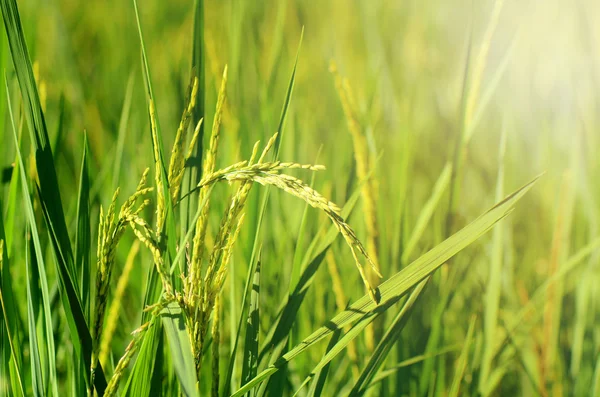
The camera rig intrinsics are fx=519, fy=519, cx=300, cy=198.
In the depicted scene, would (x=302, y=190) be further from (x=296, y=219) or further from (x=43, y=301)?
(x=296, y=219)

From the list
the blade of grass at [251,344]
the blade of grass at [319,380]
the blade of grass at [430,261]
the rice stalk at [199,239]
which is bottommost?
the blade of grass at [319,380]

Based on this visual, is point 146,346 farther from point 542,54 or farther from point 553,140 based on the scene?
point 553,140

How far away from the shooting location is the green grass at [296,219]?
0.48 meters

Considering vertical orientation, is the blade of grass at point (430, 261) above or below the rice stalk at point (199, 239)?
below

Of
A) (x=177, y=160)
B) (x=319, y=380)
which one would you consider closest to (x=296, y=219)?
(x=319, y=380)

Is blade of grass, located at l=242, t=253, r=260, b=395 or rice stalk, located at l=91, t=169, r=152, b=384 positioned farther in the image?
blade of grass, located at l=242, t=253, r=260, b=395

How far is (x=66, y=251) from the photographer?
1.62 feet

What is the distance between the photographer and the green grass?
0.48 m

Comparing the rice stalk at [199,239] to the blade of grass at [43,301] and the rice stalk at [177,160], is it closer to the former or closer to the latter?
the rice stalk at [177,160]

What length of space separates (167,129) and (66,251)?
3.57ft

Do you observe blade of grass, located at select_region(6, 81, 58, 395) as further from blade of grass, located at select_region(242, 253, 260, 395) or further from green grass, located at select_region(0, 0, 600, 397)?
blade of grass, located at select_region(242, 253, 260, 395)

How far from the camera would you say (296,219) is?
1023 millimetres

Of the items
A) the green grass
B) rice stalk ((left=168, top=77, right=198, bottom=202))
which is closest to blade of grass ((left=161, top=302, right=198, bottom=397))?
the green grass

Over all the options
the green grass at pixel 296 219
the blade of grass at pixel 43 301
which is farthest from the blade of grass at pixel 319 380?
the blade of grass at pixel 43 301
